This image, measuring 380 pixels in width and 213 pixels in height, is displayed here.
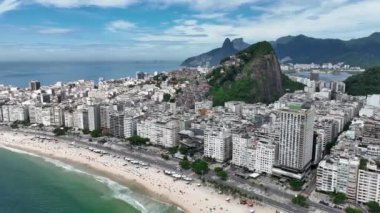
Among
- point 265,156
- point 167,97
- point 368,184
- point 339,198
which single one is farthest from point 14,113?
point 368,184

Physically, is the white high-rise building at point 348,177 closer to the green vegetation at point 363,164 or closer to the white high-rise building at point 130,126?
the green vegetation at point 363,164

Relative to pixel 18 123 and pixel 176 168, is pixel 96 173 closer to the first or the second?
pixel 176 168

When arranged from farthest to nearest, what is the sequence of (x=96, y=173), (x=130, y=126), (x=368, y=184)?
(x=130, y=126) < (x=96, y=173) < (x=368, y=184)

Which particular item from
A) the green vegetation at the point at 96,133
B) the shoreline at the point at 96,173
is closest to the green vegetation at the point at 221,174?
the shoreline at the point at 96,173

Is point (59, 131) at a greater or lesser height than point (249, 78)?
lesser

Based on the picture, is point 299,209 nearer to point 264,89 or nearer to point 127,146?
point 127,146

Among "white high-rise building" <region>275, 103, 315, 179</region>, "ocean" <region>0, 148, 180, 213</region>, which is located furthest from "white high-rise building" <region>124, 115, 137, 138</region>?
"white high-rise building" <region>275, 103, 315, 179</region>

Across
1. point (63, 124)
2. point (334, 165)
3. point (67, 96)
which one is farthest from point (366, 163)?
point (67, 96)
